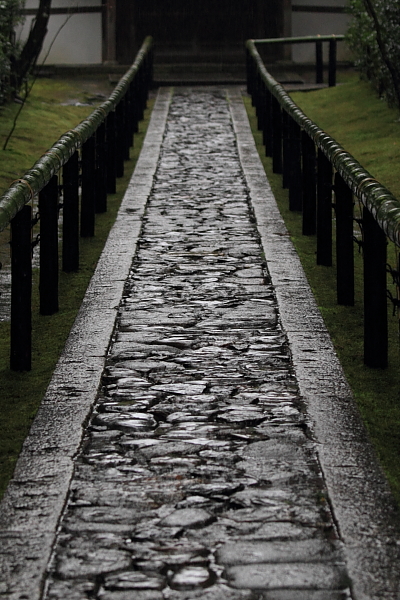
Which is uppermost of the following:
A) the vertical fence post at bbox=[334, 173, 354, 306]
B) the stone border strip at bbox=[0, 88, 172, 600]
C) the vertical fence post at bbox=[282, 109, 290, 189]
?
the vertical fence post at bbox=[282, 109, 290, 189]

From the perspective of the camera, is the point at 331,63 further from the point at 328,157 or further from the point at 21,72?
the point at 328,157

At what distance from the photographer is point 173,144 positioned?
15.4 m

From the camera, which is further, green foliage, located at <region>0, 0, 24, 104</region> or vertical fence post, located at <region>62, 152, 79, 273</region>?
green foliage, located at <region>0, 0, 24, 104</region>

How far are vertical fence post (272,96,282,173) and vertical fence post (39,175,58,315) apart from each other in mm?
6257

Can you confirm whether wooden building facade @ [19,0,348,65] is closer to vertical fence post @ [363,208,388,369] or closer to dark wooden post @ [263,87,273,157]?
dark wooden post @ [263,87,273,157]

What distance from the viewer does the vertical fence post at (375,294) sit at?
5594 millimetres

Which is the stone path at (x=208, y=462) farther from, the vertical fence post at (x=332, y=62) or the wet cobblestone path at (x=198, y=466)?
the vertical fence post at (x=332, y=62)

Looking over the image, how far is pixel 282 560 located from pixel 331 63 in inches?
725

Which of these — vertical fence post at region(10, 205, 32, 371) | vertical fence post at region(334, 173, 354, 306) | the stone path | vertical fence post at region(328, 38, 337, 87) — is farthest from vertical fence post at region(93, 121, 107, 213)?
vertical fence post at region(328, 38, 337, 87)

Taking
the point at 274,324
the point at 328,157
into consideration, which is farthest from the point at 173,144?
the point at 274,324

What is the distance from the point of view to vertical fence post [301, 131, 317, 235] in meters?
9.15

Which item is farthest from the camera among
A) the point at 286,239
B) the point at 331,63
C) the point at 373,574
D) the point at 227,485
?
the point at 331,63

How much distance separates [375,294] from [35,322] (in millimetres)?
2389

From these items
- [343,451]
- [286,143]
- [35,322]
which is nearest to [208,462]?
[343,451]
